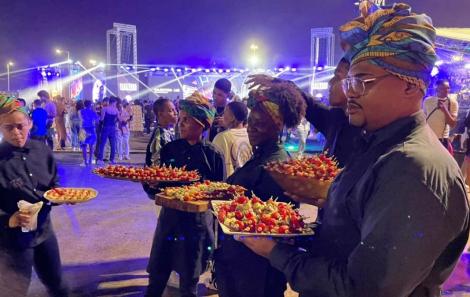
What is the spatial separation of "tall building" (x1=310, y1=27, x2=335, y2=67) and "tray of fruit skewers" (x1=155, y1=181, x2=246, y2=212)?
8243cm

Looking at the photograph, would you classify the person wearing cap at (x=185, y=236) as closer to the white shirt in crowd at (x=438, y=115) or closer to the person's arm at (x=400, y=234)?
Answer: the person's arm at (x=400, y=234)

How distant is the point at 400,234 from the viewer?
47.3 inches

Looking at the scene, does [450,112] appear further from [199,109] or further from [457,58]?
[457,58]

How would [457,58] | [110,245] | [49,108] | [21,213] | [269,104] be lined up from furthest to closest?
[457,58]
[49,108]
[110,245]
[21,213]
[269,104]

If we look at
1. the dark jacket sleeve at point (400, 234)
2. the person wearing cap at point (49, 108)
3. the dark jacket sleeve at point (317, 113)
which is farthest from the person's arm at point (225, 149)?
the person wearing cap at point (49, 108)

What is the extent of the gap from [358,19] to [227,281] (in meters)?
1.91

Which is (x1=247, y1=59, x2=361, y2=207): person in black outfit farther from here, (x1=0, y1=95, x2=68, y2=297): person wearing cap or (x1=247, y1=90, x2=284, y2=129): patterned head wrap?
(x1=0, y1=95, x2=68, y2=297): person wearing cap

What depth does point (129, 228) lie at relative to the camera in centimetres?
675

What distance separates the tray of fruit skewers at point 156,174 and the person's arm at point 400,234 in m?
2.37

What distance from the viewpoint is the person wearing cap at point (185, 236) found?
3498 millimetres

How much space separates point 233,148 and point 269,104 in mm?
1739

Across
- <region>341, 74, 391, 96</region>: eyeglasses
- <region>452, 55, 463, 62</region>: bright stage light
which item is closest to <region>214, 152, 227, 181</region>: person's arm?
<region>341, 74, 391, 96</region>: eyeglasses

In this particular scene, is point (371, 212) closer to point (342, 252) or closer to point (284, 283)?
point (342, 252)

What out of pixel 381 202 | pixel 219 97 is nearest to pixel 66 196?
pixel 381 202
